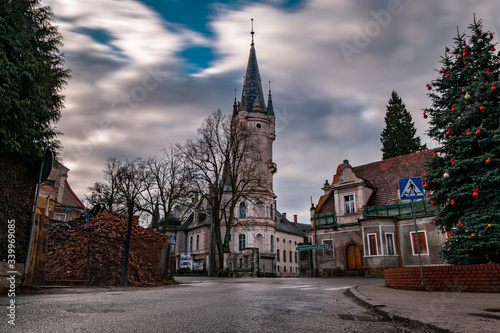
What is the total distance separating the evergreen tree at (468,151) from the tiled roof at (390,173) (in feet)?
59.9

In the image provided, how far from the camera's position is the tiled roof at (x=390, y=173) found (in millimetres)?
30266

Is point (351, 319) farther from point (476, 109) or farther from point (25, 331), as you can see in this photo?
point (476, 109)

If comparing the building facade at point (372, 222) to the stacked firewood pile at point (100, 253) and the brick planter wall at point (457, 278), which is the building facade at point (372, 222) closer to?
the brick planter wall at point (457, 278)

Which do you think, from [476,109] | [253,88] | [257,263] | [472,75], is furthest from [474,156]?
[253,88]

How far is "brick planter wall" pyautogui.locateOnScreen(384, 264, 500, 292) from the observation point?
903 centimetres

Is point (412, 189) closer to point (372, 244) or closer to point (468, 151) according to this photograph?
point (468, 151)

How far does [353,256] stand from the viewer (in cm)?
3083

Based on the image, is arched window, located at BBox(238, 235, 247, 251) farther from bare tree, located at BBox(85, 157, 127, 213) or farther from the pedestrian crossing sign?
the pedestrian crossing sign

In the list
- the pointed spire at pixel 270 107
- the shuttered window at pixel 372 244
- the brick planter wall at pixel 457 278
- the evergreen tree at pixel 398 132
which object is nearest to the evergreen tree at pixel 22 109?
the brick planter wall at pixel 457 278

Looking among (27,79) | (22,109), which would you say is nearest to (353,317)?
(22,109)

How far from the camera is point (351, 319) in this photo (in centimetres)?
464

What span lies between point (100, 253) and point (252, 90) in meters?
59.1

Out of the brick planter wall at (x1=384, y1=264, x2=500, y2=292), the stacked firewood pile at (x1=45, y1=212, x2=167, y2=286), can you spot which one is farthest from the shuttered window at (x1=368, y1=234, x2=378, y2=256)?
the stacked firewood pile at (x1=45, y1=212, x2=167, y2=286)

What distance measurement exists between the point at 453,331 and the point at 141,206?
34.2m
